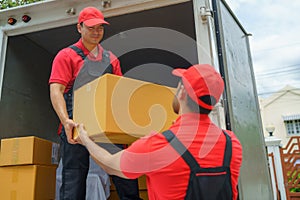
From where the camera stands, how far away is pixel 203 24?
1.83 m

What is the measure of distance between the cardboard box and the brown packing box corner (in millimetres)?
625

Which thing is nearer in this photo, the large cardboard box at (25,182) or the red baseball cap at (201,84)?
the red baseball cap at (201,84)

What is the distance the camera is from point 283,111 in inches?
734

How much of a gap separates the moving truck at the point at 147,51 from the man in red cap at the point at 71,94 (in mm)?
431

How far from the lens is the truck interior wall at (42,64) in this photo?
2.49m

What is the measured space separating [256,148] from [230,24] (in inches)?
37.0

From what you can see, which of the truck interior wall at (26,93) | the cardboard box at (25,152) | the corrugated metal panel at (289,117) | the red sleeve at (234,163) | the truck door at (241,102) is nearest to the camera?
the red sleeve at (234,163)

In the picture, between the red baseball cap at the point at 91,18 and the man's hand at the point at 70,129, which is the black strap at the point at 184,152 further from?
the red baseball cap at the point at 91,18

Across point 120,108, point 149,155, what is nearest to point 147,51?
point 120,108

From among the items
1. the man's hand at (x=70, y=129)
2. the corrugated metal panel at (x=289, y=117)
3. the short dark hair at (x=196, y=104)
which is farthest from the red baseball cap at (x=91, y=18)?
the corrugated metal panel at (x=289, y=117)

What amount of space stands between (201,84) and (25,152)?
140 cm

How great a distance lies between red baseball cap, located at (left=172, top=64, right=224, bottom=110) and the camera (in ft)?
3.55

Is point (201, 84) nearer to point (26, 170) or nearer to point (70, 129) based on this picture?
point (70, 129)

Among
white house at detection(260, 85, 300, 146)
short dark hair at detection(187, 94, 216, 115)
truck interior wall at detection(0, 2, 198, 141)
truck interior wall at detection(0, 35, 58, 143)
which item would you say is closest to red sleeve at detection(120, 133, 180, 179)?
short dark hair at detection(187, 94, 216, 115)
